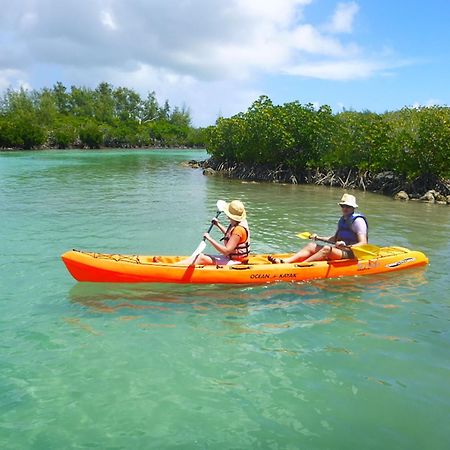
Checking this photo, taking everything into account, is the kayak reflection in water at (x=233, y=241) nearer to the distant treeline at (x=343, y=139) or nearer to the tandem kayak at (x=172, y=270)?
the tandem kayak at (x=172, y=270)

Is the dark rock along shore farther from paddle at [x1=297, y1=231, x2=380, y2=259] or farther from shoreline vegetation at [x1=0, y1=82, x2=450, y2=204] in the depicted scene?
paddle at [x1=297, y1=231, x2=380, y2=259]

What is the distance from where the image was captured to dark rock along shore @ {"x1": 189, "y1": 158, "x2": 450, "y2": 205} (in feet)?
73.1

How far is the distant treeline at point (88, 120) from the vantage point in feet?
218

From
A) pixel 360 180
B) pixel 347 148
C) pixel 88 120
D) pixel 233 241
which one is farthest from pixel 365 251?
pixel 88 120

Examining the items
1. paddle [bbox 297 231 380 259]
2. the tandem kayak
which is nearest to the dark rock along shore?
paddle [bbox 297 231 380 259]

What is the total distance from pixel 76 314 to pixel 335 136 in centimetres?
2346

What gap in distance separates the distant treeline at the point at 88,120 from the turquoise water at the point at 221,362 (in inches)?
2422

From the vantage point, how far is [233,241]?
7.85 meters

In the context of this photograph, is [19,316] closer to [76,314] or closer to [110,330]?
[76,314]

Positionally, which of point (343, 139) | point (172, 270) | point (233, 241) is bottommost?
point (172, 270)

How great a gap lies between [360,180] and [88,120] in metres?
66.3

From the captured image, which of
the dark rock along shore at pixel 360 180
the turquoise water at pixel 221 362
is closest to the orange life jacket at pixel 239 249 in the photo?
the turquoise water at pixel 221 362

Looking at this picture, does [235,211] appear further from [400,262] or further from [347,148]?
[347,148]

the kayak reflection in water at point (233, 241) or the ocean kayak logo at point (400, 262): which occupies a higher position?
the kayak reflection in water at point (233, 241)
